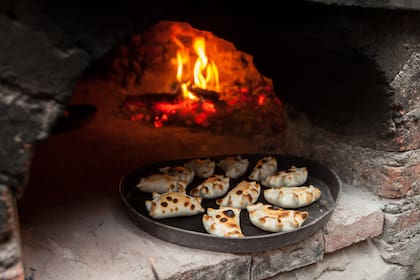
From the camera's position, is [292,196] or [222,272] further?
[292,196]

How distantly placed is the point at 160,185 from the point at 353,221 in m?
0.78

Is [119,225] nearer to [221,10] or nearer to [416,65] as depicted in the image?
[221,10]

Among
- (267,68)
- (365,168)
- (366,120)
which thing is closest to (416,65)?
(366,120)

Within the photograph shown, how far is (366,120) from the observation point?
1620 millimetres

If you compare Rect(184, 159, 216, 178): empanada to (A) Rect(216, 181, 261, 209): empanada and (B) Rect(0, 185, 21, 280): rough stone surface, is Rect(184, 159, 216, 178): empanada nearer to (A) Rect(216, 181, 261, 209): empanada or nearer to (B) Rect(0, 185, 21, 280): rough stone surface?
(A) Rect(216, 181, 261, 209): empanada

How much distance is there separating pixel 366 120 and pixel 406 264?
70 cm

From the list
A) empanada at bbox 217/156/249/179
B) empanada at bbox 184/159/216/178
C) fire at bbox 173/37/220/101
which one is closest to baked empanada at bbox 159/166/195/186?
empanada at bbox 184/159/216/178

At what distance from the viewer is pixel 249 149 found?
2416 mm

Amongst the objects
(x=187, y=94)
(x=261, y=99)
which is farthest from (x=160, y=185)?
(x=187, y=94)

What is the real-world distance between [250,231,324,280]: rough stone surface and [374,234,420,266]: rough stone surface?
42cm

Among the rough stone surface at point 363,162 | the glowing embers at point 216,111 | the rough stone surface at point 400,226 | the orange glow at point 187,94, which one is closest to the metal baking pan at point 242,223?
the rough stone surface at point 363,162

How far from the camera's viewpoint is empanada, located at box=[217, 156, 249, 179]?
1756mm

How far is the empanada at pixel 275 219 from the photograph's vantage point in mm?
1276

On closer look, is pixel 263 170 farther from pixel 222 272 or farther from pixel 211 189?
pixel 222 272
